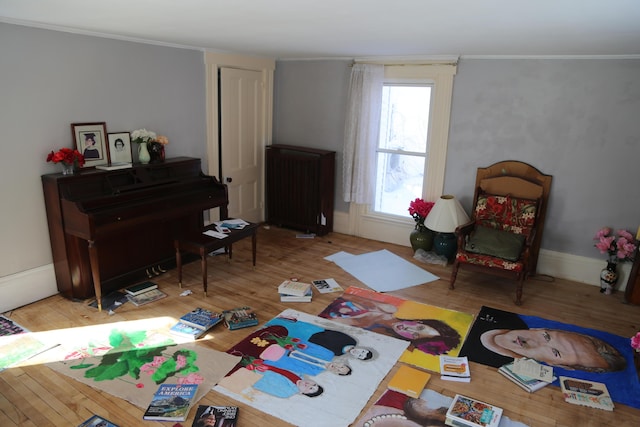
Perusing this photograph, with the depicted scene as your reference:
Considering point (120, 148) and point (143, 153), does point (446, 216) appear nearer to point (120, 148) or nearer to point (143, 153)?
point (143, 153)

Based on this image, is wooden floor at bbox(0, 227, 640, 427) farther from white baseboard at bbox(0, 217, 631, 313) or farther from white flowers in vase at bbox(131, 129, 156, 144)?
white flowers in vase at bbox(131, 129, 156, 144)

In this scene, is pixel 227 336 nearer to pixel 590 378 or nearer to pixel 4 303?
pixel 4 303

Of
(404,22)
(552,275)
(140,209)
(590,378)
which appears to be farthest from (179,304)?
(552,275)

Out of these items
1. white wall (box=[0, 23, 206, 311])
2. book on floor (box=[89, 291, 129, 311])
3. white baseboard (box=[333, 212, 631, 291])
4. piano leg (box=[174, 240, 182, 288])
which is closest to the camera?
white wall (box=[0, 23, 206, 311])

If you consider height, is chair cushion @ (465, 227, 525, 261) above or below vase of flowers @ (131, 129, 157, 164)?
below

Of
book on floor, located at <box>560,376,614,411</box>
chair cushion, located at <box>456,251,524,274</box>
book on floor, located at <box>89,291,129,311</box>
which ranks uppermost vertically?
chair cushion, located at <box>456,251,524,274</box>

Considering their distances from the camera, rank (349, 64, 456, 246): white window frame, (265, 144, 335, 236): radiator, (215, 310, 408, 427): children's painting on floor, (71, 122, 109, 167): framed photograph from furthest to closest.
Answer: (265, 144, 335, 236): radiator < (349, 64, 456, 246): white window frame < (71, 122, 109, 167): framed photograph < (215, 310, 408, 427): children's painting on floor

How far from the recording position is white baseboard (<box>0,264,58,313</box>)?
357 cm

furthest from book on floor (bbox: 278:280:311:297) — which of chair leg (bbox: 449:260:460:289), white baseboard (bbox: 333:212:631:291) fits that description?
white baseboard (bbox: 333:212:631:291)

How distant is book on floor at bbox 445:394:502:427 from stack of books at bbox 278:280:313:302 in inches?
64.2

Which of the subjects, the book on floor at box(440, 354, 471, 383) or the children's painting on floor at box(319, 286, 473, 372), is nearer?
the book on floor at box(440, 354, 471, 383)

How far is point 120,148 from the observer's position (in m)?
4.18

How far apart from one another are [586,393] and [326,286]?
7.26 ft

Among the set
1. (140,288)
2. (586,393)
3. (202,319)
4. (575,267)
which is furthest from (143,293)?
(575,267)
